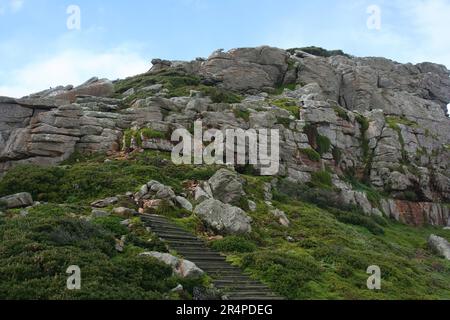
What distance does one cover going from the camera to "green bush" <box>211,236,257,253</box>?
60.8 feet

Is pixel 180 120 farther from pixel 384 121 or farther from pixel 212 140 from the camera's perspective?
pixel 384 121

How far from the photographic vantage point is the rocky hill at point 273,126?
1126 inches

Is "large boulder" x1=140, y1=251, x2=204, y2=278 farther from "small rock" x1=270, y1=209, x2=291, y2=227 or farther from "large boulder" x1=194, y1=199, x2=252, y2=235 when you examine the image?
"small rock" x1=270, y1=209, x2=291, y2=227

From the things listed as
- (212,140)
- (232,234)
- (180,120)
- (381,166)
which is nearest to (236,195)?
(232,234)

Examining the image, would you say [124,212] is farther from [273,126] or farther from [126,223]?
[273,126]

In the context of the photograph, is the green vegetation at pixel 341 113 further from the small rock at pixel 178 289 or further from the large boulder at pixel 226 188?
the small rock at pixel 178 289

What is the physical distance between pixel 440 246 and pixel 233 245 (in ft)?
56.1

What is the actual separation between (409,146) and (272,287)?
39.5 m

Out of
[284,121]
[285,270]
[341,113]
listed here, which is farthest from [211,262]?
[341,113]

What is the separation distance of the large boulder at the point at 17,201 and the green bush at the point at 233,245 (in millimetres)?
8989

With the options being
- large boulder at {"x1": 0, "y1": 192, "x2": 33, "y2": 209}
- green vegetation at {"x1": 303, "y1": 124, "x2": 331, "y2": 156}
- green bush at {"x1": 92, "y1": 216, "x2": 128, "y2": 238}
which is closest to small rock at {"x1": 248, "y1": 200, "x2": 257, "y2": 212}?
green bush at {"x1": 92, "y1": 216, "x2": 128, "y2": 238}

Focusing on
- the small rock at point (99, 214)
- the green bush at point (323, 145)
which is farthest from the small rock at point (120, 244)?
the green bush at point (323, 145)

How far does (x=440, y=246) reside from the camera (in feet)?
97.6
